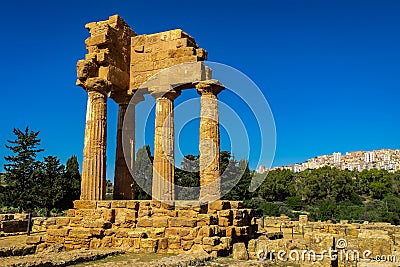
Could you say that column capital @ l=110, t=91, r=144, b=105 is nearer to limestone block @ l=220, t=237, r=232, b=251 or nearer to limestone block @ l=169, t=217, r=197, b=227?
limestone block @ l=169, t=217, r=197, b=227

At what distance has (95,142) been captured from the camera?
1650 centimetres

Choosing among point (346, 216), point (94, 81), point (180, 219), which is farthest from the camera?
point (346, 216)

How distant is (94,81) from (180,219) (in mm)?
7046

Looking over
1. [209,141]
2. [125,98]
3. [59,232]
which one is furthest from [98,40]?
[59,232]

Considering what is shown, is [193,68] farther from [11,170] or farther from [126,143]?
[11,170]

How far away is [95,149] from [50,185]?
902 inches

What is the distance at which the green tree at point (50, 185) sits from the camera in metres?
35.4

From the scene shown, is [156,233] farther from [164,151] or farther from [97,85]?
[97,85]

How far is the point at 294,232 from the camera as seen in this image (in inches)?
1039

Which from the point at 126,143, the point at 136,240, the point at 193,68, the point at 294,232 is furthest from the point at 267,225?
the point at 136,240

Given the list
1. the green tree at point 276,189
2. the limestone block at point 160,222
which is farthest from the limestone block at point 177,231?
the green tree at point 276,189

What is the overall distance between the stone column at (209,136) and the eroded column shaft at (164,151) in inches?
50.9

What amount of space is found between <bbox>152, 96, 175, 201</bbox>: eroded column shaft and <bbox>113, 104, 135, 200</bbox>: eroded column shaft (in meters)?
2.36

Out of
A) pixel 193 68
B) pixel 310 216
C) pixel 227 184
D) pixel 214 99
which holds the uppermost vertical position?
pixel 193 68
